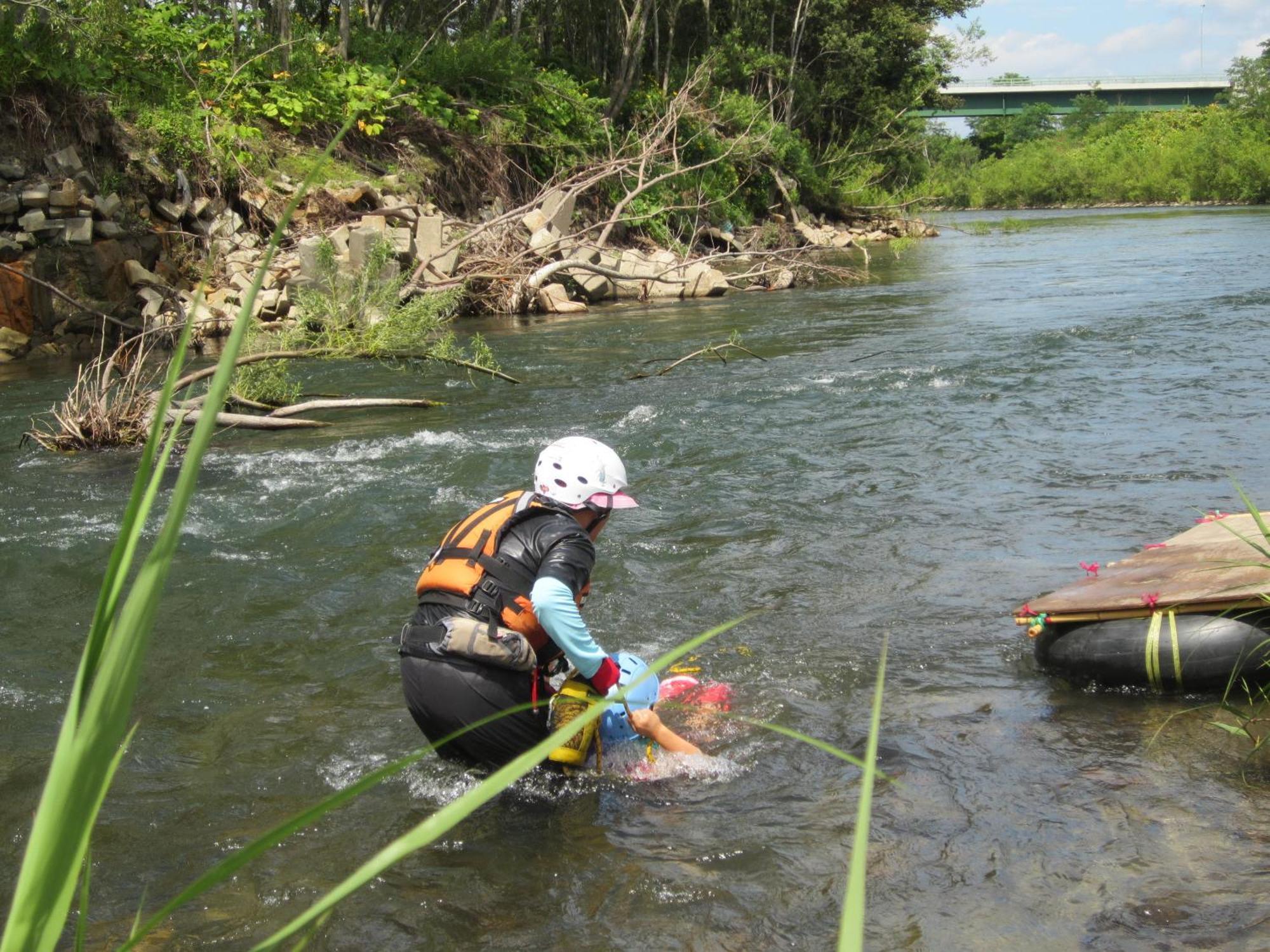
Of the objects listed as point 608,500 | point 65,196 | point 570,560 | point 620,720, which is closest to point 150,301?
point 65,196

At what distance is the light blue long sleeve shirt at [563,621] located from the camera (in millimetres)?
3941

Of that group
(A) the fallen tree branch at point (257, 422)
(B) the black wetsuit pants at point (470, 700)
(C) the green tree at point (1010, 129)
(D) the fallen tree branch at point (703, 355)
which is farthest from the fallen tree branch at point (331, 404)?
(C) the green tree at point (1010, 129)

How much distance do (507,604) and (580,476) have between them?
510 mm

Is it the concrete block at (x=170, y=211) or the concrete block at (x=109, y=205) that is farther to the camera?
the concrete block at (x=170, y=211)

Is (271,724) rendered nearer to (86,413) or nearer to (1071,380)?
Result: (86,413)

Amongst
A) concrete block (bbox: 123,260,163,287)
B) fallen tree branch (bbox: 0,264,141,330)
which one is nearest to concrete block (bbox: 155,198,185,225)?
concrete block (bbox: 123,260,163,287)

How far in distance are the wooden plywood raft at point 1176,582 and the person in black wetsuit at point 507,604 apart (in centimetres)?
236

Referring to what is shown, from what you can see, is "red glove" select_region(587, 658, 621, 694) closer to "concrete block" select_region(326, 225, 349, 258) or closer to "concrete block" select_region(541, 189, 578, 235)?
"concrete block" select_region(326, 225, 349, 258)

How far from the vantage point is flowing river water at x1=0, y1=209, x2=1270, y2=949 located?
380 centimetres

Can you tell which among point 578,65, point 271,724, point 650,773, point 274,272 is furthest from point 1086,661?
point 578,65

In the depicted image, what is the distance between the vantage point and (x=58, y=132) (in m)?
18.5

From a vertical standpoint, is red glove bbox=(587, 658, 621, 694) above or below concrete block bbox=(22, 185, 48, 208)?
below

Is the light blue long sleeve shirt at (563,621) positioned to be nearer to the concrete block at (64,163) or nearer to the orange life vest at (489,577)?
the orange life vest at (489,577)

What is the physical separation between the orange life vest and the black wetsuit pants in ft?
0.57
